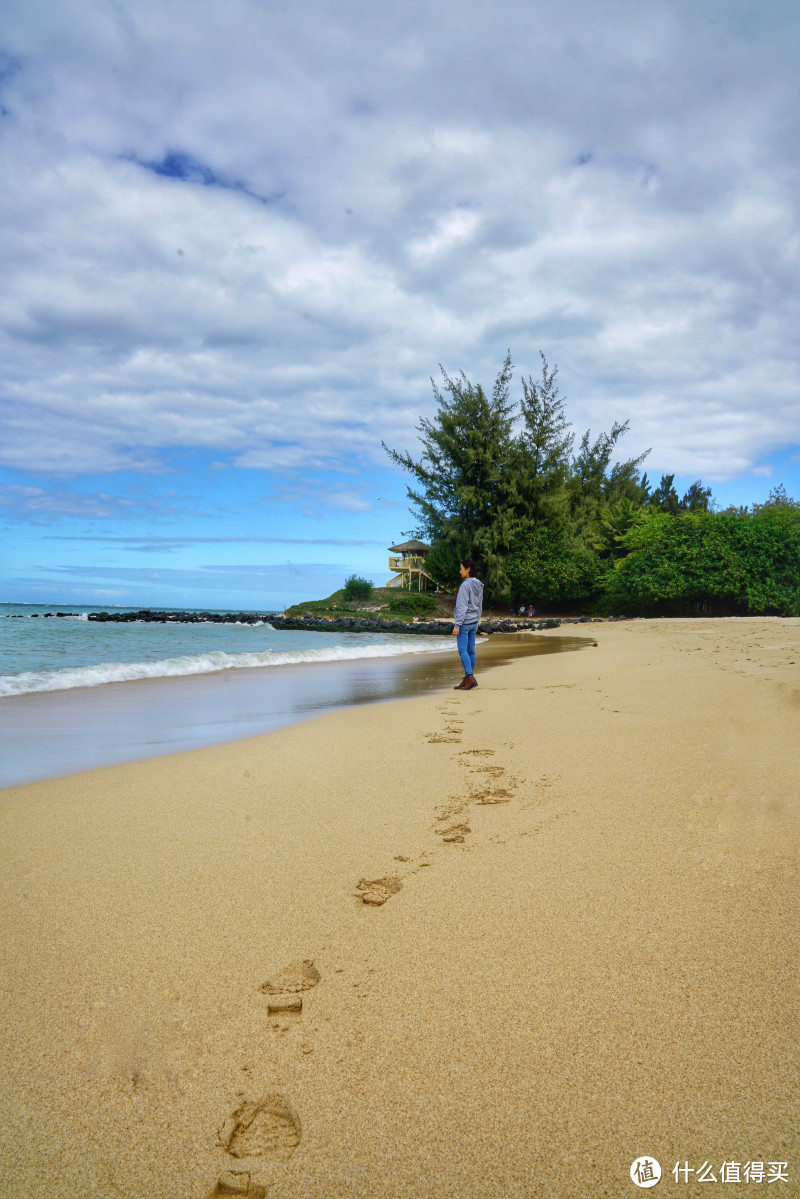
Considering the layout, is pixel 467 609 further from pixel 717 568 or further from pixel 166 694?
pixel 717 568

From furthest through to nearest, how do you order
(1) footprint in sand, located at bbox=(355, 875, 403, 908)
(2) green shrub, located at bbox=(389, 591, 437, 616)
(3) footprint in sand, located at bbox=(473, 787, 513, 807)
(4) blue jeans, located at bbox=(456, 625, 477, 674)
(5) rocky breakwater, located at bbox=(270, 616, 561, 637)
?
(2) green shrub, located at bbox=(389, 591, 437, 616) < (5) rocky breakwater, located at bbox=(270, 616, 561, 637) < (4) blue jeans, located at bbox=(456, 625, 477, 674) < (3) footprint in sand, located at bbox=(473, 787, 513, 807) < (1) footprint in sand, located at bbox=(355, 875, 403, 908)

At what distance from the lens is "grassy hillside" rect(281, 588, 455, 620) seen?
35.5 metres

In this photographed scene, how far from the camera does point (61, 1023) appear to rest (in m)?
1.62

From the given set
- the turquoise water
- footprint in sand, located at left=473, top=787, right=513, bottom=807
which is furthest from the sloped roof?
footprint in sand, located at left=473, top=787, right=513, bottom=807

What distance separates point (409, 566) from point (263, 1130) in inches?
2192

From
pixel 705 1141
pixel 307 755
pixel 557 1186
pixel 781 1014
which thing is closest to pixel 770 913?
pixel 781 1014

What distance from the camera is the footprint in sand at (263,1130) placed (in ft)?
4.10

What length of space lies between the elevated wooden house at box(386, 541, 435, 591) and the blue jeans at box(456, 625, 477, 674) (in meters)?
42.4

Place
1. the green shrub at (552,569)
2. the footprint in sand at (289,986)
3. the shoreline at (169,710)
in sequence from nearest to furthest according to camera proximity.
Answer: the footprint in sand at (289,986) → the shoreline at (169,710) → the green shrub at (552,569)

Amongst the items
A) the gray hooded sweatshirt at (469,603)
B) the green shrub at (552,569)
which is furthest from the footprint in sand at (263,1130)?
the green shrub at (552,569)

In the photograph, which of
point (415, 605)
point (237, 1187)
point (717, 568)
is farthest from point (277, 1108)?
point (415, 605)

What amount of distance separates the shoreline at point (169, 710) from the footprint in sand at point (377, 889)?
264 cm

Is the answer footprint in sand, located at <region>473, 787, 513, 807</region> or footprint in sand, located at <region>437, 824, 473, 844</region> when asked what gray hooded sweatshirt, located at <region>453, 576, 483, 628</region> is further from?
footprint in sand, located at <region>437, 824, 473, 844</region>

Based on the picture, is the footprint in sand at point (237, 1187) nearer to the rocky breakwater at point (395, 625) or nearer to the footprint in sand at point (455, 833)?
the footprint in sand at point (455, 833)
